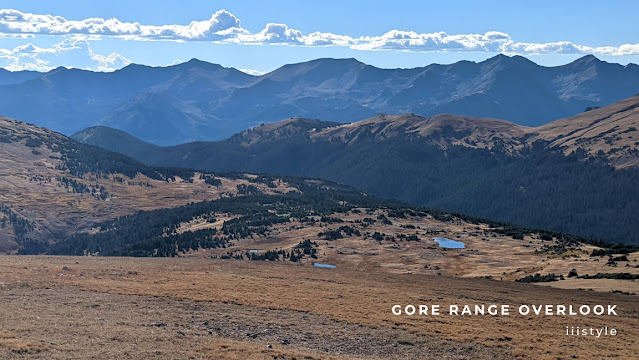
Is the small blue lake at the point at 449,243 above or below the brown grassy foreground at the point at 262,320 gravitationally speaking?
below

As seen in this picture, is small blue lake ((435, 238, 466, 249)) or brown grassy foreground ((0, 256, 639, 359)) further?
small blue lake ((435, 238, 466, 249))

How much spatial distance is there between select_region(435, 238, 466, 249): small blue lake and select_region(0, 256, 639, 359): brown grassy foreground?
5395cm

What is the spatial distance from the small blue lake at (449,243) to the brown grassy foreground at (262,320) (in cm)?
5395

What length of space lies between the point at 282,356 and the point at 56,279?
31575 millimetres

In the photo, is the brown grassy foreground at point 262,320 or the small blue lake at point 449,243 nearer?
the brown grassy foreground at point 262,320

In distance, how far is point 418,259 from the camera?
10850 centimetres

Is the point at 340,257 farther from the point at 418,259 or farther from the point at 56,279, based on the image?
the point at 56,279

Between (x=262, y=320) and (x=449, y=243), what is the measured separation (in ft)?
287

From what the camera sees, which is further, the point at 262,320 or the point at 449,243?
the point at 449,243

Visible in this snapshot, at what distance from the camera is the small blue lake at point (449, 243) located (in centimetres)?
12444

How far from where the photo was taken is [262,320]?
1901 inches

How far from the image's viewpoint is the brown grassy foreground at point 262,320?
39.0 meters

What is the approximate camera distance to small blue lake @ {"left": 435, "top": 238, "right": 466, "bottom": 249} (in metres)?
124

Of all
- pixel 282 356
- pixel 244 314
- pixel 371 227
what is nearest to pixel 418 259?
pixel 371 227
